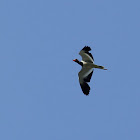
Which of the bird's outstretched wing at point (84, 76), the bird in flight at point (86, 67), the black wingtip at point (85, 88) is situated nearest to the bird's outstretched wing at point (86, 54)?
the bird in flight at point (86, 67)

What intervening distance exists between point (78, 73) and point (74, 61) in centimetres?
128

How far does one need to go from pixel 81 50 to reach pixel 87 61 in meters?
1.36

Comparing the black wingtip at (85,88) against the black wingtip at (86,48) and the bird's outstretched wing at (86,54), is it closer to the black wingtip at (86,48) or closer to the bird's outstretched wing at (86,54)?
the bird's outstretched wing at (86,54)

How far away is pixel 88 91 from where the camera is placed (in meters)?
61.2

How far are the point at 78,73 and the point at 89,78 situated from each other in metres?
1.16

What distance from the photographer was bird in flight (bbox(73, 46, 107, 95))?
61.1 meters

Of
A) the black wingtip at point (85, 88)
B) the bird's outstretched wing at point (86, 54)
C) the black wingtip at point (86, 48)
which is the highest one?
the black wingtip at point (86, 48)

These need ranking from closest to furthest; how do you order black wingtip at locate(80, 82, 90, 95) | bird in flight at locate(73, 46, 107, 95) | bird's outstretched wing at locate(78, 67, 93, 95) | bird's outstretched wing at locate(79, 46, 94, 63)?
1. bird's outstretched wing at locate(79, 46, 94, 63)
2. bird in flight at locate(73, 46, 107, 95)
3. black wingtip at locate(80, 82, 90, 95)
4. bird's outstretched wing at locate(78, 67, 93, 95)

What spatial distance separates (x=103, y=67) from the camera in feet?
201

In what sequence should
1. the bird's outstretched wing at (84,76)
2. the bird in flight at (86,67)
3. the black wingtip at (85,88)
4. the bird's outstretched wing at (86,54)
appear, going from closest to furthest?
the bird's outstretched wing at (86,54) → the bird in flight at (86,67) → the black wingtip at (85,88) → the bird's outstretched wing at (84,76)

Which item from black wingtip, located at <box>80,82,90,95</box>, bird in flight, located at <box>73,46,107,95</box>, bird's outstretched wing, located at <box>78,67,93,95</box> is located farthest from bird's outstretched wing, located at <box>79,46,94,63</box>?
black wingtip, located at <box>80,82,90,95</box>

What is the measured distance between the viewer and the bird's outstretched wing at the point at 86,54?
200ft

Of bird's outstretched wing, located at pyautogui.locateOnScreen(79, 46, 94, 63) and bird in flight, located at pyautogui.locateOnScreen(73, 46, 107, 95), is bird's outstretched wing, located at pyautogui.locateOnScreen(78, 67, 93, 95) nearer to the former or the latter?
bird in flight, located at pyautogui.locateOnScreen(73, 46, 107, 95)

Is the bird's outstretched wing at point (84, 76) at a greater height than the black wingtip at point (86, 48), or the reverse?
the black wingtip at point (86, 48)
